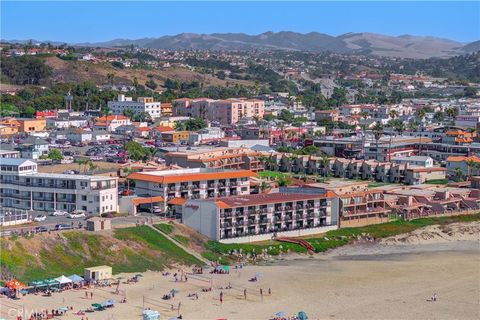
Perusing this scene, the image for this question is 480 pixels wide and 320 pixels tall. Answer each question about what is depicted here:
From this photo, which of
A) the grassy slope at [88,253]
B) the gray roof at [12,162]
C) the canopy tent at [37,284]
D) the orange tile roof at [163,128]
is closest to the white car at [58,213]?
the gray roof at [12,162]

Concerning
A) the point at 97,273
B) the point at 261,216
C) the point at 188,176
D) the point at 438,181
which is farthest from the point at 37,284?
the point at 438,181

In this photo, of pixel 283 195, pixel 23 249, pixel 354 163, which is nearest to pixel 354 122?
pixel 354 163

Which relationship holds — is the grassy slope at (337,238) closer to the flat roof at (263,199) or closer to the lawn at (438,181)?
the flat roof at (263,199)

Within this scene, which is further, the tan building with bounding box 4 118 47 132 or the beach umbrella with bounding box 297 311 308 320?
the tan building with bounding box 4 118 47 132

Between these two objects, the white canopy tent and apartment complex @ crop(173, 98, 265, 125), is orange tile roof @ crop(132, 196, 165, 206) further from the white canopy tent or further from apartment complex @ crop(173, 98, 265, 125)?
apartment complex @ crop(173, 98, 265, 125)

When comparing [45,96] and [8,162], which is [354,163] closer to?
[8,162]

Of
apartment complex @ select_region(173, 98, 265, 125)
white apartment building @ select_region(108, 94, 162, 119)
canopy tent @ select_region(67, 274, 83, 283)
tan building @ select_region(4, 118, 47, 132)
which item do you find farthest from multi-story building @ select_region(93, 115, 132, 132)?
canopy tent @ select_region(67, 274, 83, 283)

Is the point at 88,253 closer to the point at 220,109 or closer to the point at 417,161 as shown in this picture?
the point at 417,161
